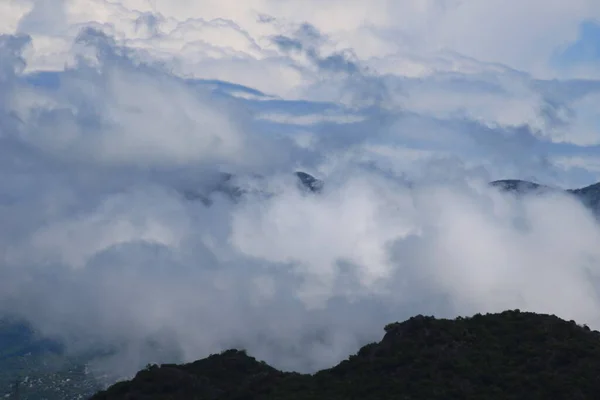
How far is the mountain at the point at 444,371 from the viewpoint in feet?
Result: 397

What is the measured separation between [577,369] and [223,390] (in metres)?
58.7

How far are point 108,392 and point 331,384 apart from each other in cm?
3825

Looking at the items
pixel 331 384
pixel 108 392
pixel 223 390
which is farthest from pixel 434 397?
pixel 108 392

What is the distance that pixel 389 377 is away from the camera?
128 metres

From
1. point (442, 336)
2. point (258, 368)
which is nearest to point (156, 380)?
point (258, 368)

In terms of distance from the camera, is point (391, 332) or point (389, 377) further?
point (391, 332)

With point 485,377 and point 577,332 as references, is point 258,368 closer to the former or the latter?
point 485,377

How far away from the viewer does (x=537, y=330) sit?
13812 cm

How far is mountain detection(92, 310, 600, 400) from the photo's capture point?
121062 mm

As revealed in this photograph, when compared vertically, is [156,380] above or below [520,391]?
above

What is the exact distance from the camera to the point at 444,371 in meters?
128

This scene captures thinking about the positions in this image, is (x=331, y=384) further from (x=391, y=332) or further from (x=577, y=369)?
(x=577, y=369)

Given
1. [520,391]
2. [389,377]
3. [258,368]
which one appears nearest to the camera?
[520,391]

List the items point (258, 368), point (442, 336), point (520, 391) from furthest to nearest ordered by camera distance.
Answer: point (258, 368)
point (442, 336)
point (520, 391)
